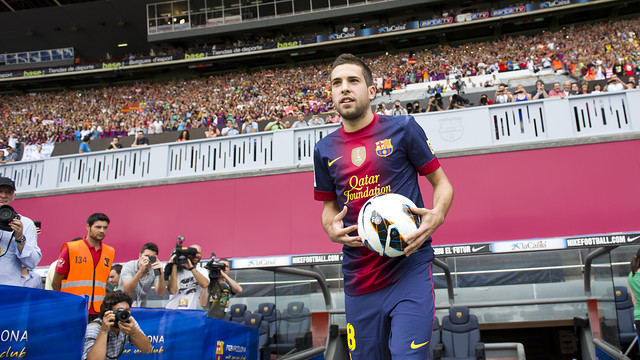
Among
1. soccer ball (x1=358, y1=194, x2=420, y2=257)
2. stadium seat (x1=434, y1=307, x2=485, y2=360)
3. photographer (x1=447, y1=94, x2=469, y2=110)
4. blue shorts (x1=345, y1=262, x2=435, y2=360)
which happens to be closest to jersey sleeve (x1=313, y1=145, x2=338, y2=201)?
soccer ball (x1=358, y1=194, x2=420, y2=257)

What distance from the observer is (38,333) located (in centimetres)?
341

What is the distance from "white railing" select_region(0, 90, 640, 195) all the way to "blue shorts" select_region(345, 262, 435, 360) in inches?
380

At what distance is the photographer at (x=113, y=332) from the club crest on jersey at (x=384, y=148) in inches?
97.7

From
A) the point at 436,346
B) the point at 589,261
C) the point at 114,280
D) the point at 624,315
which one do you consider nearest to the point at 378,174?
the point at 624,315

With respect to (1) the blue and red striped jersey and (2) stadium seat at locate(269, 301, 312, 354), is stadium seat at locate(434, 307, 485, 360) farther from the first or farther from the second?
(1) the blue and red striped jersey

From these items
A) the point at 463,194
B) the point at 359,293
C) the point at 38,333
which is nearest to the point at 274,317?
the point at 38,333

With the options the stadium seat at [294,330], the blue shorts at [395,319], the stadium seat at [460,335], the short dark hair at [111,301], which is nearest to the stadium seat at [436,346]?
the stadium seat at [460,335]

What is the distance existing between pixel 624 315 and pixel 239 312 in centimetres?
468

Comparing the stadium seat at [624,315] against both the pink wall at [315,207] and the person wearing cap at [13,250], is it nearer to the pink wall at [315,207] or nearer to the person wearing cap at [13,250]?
the pink wall at [315,207]

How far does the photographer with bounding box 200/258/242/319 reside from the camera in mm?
6008

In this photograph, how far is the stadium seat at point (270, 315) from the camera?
684 cm

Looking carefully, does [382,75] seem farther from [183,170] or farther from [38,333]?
[38,333]

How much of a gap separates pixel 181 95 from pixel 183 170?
14570 millimetres

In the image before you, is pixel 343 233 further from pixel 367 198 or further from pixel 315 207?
pixel 315 207
